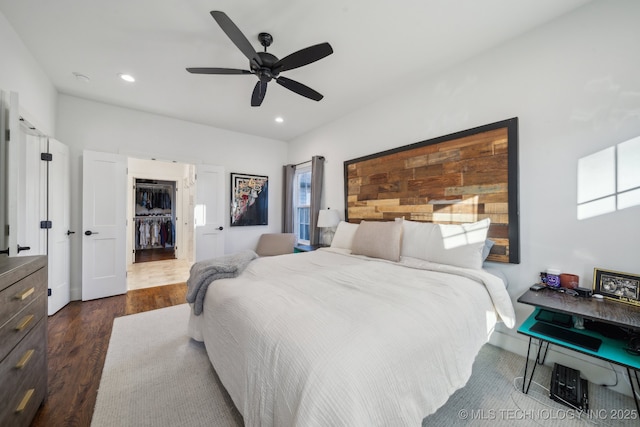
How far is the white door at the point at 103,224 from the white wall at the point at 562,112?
4.54 metres

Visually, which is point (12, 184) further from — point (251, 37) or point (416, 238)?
point (416, 238)

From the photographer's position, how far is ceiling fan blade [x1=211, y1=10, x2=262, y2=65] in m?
1.51

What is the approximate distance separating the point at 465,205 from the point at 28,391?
136 inches

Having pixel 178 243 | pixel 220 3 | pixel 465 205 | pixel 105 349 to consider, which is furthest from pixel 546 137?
pixel 178 243

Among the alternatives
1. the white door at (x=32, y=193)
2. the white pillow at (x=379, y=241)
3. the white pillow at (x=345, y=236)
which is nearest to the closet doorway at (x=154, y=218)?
the white door at (x=32, y=193)

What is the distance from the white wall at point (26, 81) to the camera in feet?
6.59

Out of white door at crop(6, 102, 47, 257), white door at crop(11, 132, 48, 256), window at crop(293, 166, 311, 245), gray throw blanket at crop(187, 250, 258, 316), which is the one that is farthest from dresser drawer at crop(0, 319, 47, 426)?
window at crop(293, 166, 311, 245)

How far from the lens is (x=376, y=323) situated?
113 centimetres

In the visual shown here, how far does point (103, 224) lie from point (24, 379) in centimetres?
278

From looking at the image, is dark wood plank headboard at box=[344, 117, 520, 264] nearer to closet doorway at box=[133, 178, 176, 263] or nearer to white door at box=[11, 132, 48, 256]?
white door at box=[11, 132, 48, 256]

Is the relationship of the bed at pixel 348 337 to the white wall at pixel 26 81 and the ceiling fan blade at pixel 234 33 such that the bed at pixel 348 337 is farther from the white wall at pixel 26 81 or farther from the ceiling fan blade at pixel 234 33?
the white wall at pixel 26 81

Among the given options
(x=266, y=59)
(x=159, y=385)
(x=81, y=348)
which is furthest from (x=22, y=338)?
(x=266, y=59)

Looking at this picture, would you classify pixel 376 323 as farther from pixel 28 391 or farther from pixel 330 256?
pixel 28 391

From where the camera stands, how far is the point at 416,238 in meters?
2.51
